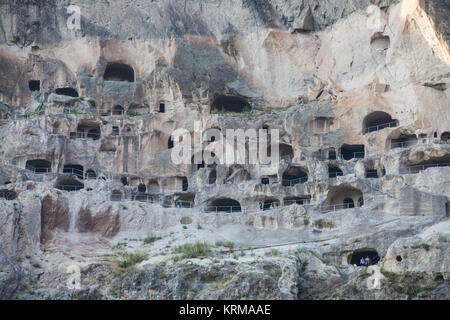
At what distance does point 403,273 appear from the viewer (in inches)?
1348

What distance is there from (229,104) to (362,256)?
63.0ft

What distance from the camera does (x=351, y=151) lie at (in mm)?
52250

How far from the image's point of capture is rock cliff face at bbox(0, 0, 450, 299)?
3669cm

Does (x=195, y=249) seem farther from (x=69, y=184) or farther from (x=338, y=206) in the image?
(x=69, y=184)

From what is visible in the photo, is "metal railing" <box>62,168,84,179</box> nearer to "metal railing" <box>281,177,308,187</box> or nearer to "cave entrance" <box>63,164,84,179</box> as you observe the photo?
"cave entrance" <box>63,164,84,179</box>

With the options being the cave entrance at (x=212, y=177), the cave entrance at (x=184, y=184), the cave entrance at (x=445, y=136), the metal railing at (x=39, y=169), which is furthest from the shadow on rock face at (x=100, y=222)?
the cave entrance at (x=445, y=136)

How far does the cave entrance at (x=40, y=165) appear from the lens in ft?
163

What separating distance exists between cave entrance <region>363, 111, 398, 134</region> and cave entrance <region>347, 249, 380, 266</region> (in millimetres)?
11968

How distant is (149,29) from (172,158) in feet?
39.0

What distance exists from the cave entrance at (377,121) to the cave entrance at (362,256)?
11968mm

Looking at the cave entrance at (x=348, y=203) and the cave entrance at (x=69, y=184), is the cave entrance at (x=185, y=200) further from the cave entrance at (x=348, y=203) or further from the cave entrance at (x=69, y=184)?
the cave entrance at (x=348, y=203)

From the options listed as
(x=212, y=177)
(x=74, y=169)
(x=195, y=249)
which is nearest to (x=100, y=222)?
(x=195, y=249)

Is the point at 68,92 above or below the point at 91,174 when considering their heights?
above

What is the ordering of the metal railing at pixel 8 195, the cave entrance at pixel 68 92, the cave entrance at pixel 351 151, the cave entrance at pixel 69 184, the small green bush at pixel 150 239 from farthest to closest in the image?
the cave entrance at pixel 68 92, the cave entrance at pixel 351 151, the cave entrance at pixel 69 184, the metal railing at pixel 8 195, the small green bush at pixel 150 239
